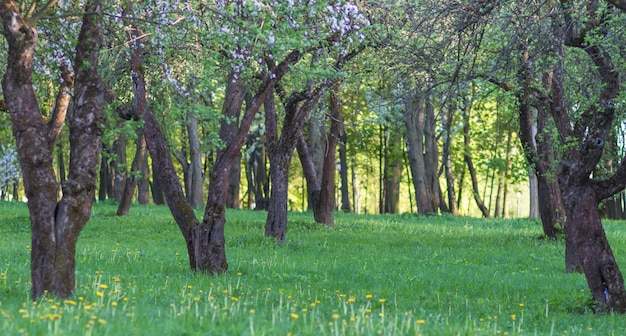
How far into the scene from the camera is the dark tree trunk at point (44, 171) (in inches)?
366

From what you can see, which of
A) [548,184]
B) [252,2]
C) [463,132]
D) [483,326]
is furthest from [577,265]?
[463,132]

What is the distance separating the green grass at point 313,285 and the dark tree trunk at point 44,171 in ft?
1.76

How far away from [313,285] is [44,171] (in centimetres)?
523

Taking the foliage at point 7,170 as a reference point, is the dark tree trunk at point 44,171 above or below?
below

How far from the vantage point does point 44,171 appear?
9320mm

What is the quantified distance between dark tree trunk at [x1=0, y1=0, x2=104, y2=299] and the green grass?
537 millimetres

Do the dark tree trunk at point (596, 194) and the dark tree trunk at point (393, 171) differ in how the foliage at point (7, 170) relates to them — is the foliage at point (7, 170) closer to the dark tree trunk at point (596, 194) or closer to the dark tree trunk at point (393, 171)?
the dark tree trunk at point (393, 171)

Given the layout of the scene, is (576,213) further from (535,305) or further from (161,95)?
(161,95)

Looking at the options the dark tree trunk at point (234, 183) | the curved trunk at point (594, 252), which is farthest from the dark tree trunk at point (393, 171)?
the curved trunk at point (594, 252)

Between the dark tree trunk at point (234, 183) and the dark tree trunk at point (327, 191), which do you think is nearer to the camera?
the dark tree trunk at point (327, 191)

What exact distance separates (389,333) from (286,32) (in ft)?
18.7

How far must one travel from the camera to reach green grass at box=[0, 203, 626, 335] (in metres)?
7.76

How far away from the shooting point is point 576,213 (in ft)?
38.1

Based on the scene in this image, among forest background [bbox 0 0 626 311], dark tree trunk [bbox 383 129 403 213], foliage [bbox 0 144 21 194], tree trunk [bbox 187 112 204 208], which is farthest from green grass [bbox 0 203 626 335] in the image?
foliage [bbox 0 144 21 194]
